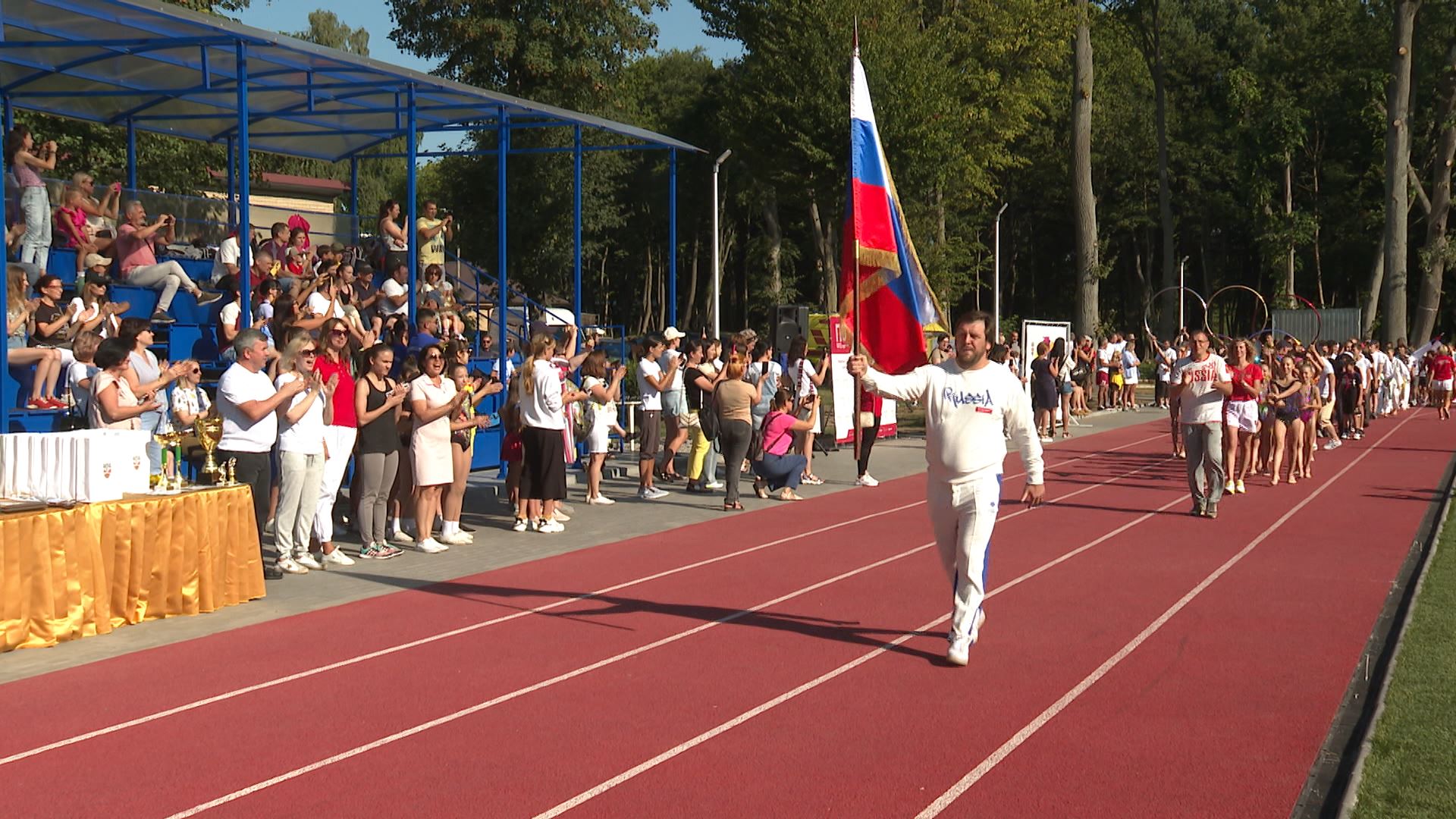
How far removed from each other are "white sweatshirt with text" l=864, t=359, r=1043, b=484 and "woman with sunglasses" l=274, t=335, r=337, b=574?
16.2 ft

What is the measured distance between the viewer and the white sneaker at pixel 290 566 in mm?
11164

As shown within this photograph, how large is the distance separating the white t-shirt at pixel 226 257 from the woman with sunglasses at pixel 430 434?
5046 millimetres

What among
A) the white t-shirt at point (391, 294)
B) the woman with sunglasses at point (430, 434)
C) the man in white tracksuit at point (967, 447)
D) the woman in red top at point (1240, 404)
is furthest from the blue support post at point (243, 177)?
the woman in red top at point (1240, 404)

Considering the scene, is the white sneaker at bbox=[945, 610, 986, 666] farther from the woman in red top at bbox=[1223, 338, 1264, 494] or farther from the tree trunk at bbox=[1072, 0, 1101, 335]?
the tree trunk at bbox=[1072, 0, 1101, 335]

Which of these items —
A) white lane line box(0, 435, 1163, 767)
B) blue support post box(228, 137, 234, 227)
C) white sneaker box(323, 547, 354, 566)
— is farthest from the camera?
blue support post box(228, 137, 234, 227)

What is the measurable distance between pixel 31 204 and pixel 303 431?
5408 mm

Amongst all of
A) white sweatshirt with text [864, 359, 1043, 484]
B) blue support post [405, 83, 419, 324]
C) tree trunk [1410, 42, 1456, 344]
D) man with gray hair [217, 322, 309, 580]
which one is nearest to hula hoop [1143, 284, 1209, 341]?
tree trunk [1410, 42, 1456, 344]

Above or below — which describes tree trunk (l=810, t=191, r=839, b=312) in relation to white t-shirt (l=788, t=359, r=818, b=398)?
above

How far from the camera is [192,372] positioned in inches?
441

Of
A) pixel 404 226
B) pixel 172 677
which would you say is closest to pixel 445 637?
pixel 172 677

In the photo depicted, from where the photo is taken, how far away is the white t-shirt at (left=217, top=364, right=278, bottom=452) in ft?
33.7

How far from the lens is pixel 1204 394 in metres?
14.9

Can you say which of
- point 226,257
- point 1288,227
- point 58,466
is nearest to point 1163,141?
point 1288,227

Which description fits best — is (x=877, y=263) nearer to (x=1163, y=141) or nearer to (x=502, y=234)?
(x=502, y=234)
